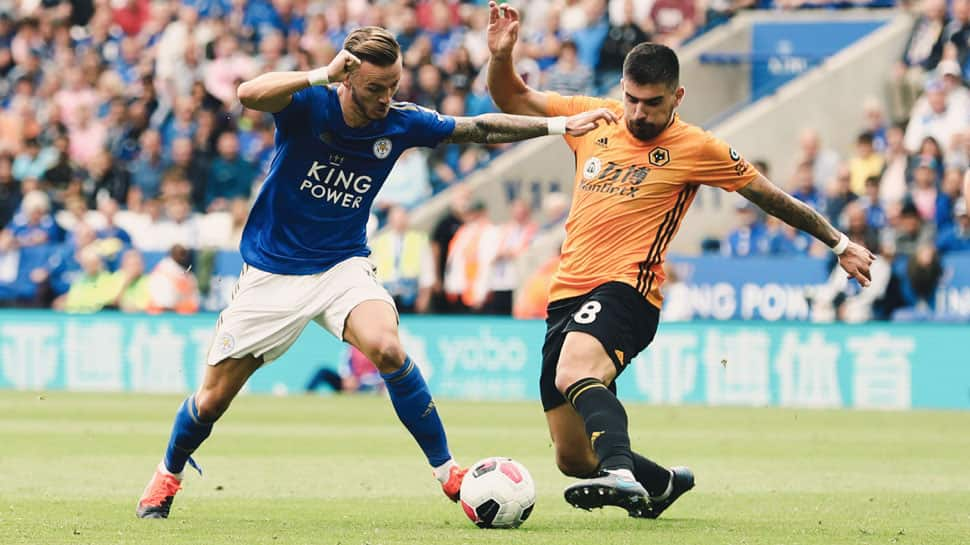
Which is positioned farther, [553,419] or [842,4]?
[842,4]

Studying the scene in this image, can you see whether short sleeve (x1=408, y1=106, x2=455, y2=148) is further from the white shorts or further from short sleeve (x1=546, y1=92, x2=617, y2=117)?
the white shorts

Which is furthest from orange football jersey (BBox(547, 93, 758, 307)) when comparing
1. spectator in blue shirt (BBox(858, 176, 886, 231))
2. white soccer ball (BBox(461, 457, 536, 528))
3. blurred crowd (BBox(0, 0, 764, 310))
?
blurred crowd (BBox(0, 0, 764, 310))

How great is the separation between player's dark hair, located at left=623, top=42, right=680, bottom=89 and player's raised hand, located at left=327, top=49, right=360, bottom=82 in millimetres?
1282

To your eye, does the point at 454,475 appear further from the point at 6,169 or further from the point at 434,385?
the point at 6,169

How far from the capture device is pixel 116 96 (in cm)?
2633

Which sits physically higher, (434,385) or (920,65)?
(920,65)

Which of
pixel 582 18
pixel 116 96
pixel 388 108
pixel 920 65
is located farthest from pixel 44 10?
pixel 388 108

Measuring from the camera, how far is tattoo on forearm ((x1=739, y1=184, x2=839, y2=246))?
28.1 feet

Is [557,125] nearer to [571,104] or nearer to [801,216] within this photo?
[571,104]

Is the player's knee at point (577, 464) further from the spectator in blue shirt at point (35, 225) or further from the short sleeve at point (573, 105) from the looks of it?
the spectator in blue shirt at point (35, 225)

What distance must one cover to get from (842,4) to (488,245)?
671cm

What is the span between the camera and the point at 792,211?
856cm

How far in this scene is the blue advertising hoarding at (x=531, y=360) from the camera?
1823 cm

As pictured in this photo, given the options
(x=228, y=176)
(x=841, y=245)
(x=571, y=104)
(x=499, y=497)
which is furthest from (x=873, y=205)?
(x=499, y=497)
